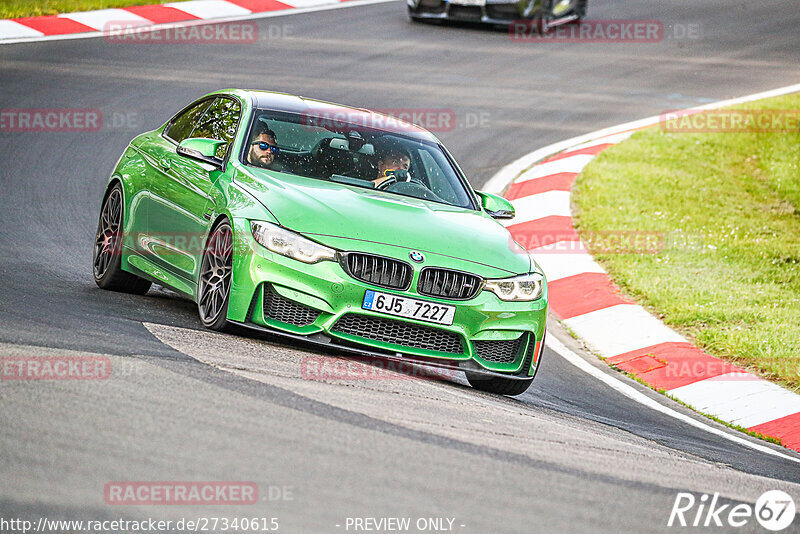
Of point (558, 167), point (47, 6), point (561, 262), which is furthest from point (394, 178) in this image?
point (47, 6)

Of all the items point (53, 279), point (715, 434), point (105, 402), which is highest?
point (105, 402)

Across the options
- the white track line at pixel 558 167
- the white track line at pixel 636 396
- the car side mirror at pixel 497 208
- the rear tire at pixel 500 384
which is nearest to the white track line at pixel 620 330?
the white track line at pixel 636 396

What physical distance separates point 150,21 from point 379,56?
148 inches

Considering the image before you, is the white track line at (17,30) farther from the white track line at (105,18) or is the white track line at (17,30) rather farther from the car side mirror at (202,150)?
the car side mirror at (202,150)

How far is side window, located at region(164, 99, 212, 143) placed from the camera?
865cm

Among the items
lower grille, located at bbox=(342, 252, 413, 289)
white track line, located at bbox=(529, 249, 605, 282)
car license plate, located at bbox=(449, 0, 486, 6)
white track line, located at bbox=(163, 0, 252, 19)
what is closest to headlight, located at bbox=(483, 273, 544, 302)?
lower grille, located at bbox=(342, 252, 413, 289)

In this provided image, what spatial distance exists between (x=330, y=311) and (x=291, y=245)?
0.43 metres

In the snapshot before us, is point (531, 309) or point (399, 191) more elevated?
point (399, 191)

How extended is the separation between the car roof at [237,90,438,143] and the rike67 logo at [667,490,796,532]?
4074mm

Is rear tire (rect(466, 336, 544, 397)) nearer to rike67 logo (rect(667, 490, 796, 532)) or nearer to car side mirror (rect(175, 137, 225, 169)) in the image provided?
car side mirror (rect(175, 137, 225, 169))

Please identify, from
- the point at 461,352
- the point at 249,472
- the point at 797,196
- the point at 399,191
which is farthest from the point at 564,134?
the point at 249,472

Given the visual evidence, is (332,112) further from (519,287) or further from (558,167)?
(558,167)

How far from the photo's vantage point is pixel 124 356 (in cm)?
577

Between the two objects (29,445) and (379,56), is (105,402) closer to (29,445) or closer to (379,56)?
(29,445)
